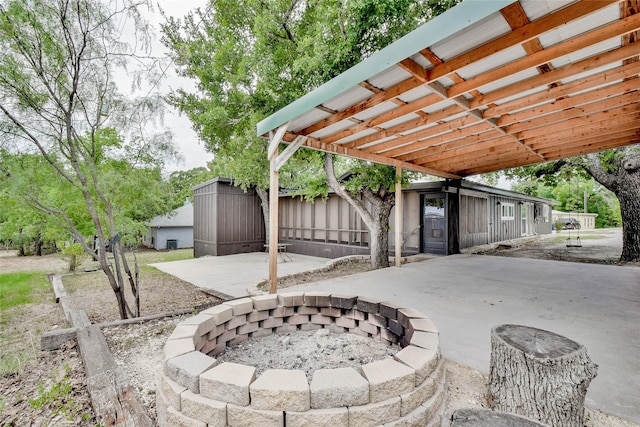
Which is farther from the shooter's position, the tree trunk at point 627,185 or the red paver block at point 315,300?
the tree trunk at point 627,185

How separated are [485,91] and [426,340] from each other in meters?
3.32

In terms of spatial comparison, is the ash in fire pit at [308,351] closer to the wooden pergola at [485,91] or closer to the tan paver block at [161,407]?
the tan paver block at [161,407]

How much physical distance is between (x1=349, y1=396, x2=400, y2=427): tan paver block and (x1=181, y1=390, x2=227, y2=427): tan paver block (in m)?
0.67

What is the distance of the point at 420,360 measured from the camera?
1810mm

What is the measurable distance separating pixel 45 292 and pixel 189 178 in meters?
20.4

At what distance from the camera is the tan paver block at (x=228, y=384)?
1523mm

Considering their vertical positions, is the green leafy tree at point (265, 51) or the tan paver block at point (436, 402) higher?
the green leafy tree at point (265, 51)

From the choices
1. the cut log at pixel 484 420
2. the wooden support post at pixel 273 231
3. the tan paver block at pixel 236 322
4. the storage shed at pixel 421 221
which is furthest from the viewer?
the storage shed at pixel 421 221

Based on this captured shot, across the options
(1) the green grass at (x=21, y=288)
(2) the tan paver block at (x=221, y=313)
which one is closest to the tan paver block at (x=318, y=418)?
(2) the tan paver block at (x=221, y=313)

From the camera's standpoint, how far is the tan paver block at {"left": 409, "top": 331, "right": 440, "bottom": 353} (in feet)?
6.53

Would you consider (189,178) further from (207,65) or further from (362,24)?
(362,24)

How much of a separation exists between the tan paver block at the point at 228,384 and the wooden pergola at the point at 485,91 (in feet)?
8.37

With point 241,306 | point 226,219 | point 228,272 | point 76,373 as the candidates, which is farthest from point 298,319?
point 226,219

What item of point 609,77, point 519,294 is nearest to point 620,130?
point 609,77
